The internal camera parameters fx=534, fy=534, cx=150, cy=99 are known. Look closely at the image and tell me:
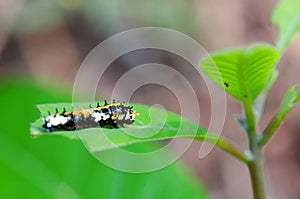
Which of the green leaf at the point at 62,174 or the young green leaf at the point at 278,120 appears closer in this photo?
the young green leaf at the point at 278,120

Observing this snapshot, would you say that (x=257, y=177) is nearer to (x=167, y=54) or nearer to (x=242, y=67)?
(x=242, y=67)

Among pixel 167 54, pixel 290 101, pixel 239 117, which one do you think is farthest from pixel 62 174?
pixel 167 54

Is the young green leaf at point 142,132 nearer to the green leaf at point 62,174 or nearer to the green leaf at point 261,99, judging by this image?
the green leaf at point 261,99

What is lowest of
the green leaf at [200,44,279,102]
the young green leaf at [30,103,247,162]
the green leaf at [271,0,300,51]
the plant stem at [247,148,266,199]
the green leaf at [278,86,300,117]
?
the plant stem at [247,148,266,199]

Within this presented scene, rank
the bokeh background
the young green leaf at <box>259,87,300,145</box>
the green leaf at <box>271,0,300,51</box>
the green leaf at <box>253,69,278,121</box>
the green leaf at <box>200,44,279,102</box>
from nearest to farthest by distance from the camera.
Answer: the green leaf at <box>200,44,279,102</box> < the young green leaf at <box>259,87,300,145</box> < the green leaf at <box>253,69,278,121</box> < the green leaf at <box>271,0,300,51</box> < the bokeh background

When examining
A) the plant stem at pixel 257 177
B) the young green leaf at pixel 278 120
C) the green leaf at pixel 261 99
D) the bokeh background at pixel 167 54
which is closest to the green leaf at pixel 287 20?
the green leaf at pixel 261 99

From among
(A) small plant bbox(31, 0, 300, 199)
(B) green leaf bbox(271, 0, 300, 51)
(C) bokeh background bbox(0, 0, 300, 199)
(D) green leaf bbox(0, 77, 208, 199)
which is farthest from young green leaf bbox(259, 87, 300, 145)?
(C) bokeh background bbox(0, 0, 300, 199)

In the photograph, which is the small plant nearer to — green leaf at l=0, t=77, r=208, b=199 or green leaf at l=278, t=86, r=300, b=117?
green leaf at l=278, t=86, r=300, b=117
